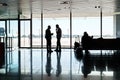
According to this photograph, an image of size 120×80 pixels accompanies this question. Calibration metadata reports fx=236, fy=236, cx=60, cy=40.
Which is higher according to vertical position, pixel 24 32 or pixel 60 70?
pixel 24 32


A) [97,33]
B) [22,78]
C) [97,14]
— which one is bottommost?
[22,78]

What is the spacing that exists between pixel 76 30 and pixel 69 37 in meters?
0.79

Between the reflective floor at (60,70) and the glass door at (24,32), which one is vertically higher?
the glass door at (24,32)

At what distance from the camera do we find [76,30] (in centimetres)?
1875

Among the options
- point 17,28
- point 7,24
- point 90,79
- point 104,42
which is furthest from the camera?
point 17,28

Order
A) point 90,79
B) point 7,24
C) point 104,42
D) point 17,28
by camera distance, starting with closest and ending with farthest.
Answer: point 90,79 → point 104,42 → point 7,24 → point 17,28

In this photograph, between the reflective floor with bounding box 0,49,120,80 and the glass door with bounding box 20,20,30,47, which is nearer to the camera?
the reflective floor with bounding box 0,49,120,80

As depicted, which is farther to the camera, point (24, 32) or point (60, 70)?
point (24, 32)

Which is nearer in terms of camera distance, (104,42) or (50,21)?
(104,42)

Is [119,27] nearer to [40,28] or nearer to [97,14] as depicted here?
[97,14]

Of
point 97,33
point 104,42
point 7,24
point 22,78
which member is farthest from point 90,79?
point 97,33

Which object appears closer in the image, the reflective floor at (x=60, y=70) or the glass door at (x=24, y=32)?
the reflective floor at (x=60, y=70)

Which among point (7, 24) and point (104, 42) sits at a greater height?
point (7, 24)

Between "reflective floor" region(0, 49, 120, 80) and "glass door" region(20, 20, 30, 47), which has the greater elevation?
"glass door" region(20, 20, 30, 47)
